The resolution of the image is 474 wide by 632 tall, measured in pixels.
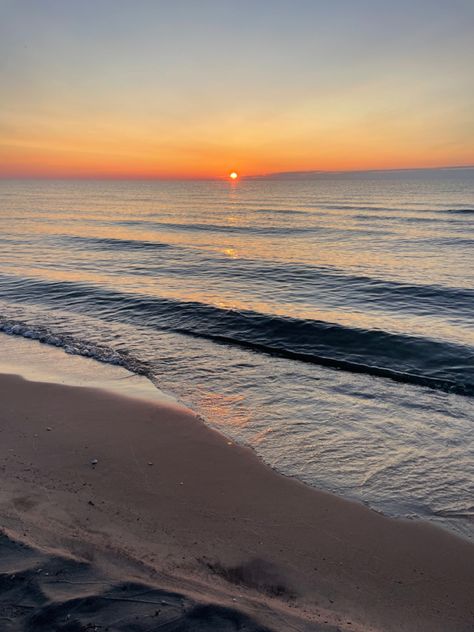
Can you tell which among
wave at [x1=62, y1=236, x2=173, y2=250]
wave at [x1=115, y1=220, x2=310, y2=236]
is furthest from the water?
wave at [x1=115, y1=220, x2=310, y2=236]

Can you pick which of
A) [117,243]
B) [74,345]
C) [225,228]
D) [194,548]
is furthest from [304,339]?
[225,228]

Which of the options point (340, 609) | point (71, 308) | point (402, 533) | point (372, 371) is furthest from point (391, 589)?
point (71, 308)

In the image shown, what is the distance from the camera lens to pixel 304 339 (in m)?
14.6

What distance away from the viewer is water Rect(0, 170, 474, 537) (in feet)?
25.8

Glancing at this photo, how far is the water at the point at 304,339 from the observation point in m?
7.86

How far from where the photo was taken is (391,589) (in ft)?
16.5

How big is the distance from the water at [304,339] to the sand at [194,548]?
0.82 metres

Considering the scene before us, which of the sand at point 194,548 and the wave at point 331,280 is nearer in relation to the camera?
the sand at point 194,548

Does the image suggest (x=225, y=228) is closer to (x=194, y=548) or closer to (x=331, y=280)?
(x=331, y=280)

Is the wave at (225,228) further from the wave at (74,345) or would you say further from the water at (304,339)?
the wave at (74,345)

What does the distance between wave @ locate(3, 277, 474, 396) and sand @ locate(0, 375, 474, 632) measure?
5.55 m

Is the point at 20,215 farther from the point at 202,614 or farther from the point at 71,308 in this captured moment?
the point at 202,614

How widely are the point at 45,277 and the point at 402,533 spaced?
2140cm

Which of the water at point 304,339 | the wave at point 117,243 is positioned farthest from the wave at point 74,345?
the wave at point 117,243
